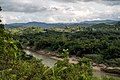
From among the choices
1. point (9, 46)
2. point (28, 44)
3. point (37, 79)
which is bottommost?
point (28, 44)

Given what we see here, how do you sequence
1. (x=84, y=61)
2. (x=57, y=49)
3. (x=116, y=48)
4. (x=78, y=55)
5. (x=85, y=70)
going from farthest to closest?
(x=57, y=49) < (x=78, y=55) < (x=116, y=48) < (x=84, y=61) < (x=85, y=70)

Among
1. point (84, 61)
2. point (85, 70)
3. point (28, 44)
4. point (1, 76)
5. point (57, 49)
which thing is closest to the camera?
point (1, 76)

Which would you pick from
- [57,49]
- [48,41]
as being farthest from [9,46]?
[48,41]

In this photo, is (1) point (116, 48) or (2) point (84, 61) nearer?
(2) point (84, 61)

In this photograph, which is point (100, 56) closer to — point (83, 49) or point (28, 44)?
point (83, 49)

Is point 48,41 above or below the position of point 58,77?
below

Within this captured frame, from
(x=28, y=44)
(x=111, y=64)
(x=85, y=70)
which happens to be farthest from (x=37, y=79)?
(x=28, y=44)

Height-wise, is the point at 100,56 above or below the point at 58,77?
below

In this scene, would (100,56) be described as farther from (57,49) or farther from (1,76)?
(1,76)

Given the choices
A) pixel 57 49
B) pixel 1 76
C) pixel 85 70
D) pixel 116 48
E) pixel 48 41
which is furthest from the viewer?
pixel 48 41
